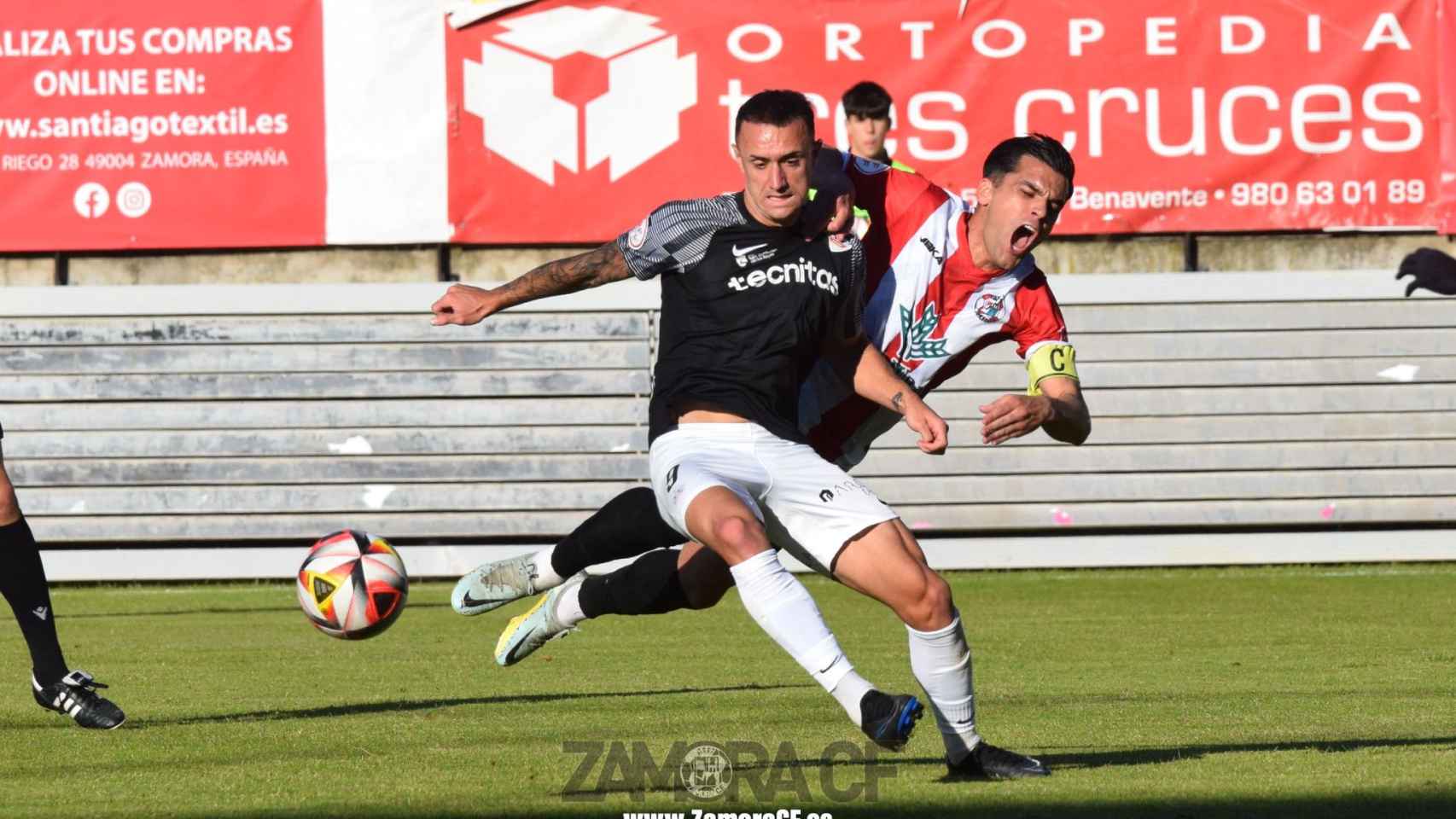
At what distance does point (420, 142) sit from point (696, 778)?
1009cm

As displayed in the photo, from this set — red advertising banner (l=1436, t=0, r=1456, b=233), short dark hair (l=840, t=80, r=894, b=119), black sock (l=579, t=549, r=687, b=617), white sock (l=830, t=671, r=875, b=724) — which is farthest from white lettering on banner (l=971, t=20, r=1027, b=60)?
white sock (l=830, t=671, r=875, b=724)

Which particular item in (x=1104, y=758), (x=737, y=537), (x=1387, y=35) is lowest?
(x=1104, y=758)

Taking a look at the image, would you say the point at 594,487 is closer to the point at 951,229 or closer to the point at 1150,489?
the point at 1150,489

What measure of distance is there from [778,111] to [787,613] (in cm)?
138

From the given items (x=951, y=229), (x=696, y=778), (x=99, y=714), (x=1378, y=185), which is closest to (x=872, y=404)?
(x=951, y=229)

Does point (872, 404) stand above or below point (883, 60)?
below

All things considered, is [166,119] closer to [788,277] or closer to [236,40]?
[236,40]

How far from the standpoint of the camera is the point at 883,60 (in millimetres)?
14797

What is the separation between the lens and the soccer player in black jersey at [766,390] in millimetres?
5566

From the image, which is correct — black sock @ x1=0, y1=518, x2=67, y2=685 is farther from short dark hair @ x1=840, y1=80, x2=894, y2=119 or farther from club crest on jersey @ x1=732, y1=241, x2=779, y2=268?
short dark hair @ x1=840, y1=80, x2=894, y2=119

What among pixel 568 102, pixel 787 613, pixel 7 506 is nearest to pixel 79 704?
pixel 7 506

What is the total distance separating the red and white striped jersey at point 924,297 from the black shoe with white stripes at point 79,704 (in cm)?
250

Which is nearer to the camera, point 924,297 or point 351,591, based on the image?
point 924,297

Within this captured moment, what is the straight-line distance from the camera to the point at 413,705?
7730 mm
